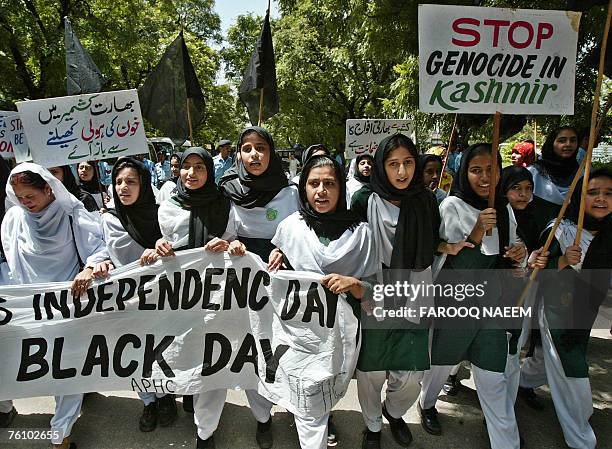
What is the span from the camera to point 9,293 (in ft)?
8.19

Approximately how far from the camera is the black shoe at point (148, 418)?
2805 mm

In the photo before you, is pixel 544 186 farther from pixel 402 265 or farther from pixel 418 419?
pixel 418 419

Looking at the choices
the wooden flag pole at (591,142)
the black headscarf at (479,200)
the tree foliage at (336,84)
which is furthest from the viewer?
the tree foliage at (336,84)

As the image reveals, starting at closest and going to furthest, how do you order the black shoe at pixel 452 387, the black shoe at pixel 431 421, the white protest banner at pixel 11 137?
the black shoe at pixel 431 421 → the black shoe at pixel 452 387 → the white protest banner at pixel 11 137

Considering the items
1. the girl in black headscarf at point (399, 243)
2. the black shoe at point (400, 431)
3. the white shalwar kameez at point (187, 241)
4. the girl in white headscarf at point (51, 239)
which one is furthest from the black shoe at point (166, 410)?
the black shoe at point (400, 431)

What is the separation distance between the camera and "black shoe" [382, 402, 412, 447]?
2.66 metres

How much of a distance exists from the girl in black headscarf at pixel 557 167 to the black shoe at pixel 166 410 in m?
3.36

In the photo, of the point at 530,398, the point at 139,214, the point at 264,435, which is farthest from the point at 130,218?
the point at 530,398

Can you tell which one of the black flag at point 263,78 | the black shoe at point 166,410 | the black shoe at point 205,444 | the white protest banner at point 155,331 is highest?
the black flag at point 263,78

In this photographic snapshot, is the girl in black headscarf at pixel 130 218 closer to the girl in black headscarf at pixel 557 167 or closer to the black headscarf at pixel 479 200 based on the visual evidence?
the black headscarf at pixel 479 200

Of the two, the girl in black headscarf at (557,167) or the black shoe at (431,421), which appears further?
the girl in black headscarf at (557,167)

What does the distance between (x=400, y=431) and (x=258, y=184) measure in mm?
1863

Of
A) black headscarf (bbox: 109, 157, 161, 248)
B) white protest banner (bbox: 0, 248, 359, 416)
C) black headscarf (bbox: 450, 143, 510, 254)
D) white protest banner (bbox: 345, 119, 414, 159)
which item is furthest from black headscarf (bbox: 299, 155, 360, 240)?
white protest banner (bbox: 345, 119, 414, 159)

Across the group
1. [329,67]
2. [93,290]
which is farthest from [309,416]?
[329,67]
